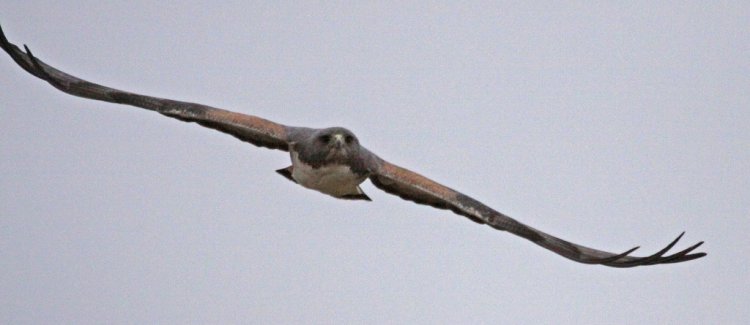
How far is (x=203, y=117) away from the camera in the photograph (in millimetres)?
20438

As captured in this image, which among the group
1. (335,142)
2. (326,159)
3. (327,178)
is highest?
(335,142)

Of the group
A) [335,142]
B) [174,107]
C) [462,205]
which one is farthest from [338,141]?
[174,107]

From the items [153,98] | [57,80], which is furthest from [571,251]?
[57,80]

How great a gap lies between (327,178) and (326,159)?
1.33ft

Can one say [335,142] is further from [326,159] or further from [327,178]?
[327,178]

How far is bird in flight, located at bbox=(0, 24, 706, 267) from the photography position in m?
20.0

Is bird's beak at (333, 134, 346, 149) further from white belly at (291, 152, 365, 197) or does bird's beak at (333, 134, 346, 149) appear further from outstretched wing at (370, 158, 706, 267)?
outstretched wing at (370, 158, 706, 267)

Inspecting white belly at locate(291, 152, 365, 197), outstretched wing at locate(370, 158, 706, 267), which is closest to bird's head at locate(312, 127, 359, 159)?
white belly at locate(291, 152, 365, 197)

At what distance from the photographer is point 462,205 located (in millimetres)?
20766

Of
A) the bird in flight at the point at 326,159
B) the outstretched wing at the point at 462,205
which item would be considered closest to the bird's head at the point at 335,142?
the bird in flight at the point at 326,159

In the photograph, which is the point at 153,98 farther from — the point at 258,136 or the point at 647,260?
the point at 647,260

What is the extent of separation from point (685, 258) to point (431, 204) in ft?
13.9

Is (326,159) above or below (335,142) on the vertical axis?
below

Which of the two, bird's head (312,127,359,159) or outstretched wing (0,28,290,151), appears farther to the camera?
outstretched wing (0,28,290,151)
